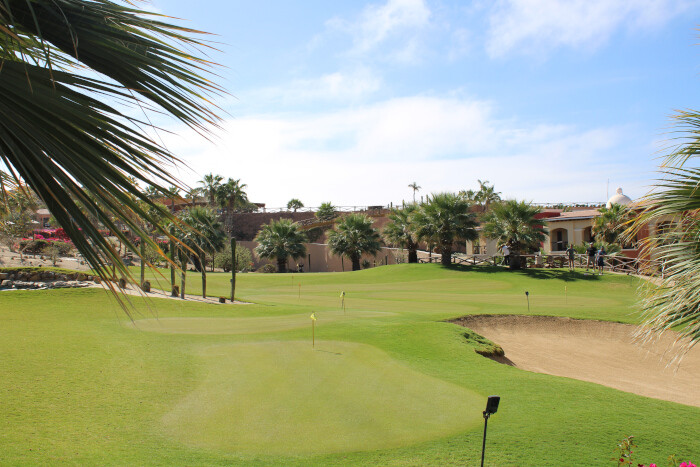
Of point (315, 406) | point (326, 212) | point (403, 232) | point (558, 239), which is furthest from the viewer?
point (326, 212)

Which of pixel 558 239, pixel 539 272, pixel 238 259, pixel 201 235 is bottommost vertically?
pixel 539 272

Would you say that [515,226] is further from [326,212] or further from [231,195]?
[231,195]

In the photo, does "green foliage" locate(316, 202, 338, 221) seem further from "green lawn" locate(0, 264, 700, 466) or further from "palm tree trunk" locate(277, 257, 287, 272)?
"green lawn" locate(0, 264, 700, 466)

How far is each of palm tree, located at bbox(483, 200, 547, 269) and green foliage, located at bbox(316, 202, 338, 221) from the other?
29306 mm

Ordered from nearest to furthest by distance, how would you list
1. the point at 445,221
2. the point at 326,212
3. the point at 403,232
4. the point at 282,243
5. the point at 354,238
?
1. the point at 445,221
2. the point at 403,232
3. the point at 354,238
4. the point at 282,243
5. the point at 326,212

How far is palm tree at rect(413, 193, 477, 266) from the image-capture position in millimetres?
40312

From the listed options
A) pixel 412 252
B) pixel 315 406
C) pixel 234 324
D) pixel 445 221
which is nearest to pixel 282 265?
pixel 412 252

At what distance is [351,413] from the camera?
315 inches

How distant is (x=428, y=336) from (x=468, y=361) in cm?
217

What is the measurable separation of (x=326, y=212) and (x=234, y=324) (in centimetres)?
5068

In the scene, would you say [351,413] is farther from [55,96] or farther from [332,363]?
[55,96]

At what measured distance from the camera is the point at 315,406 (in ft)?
27.0

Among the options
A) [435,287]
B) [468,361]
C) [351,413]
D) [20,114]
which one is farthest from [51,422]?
[435,287]

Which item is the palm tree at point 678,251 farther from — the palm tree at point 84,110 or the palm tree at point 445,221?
the palm tree at point 445,221
